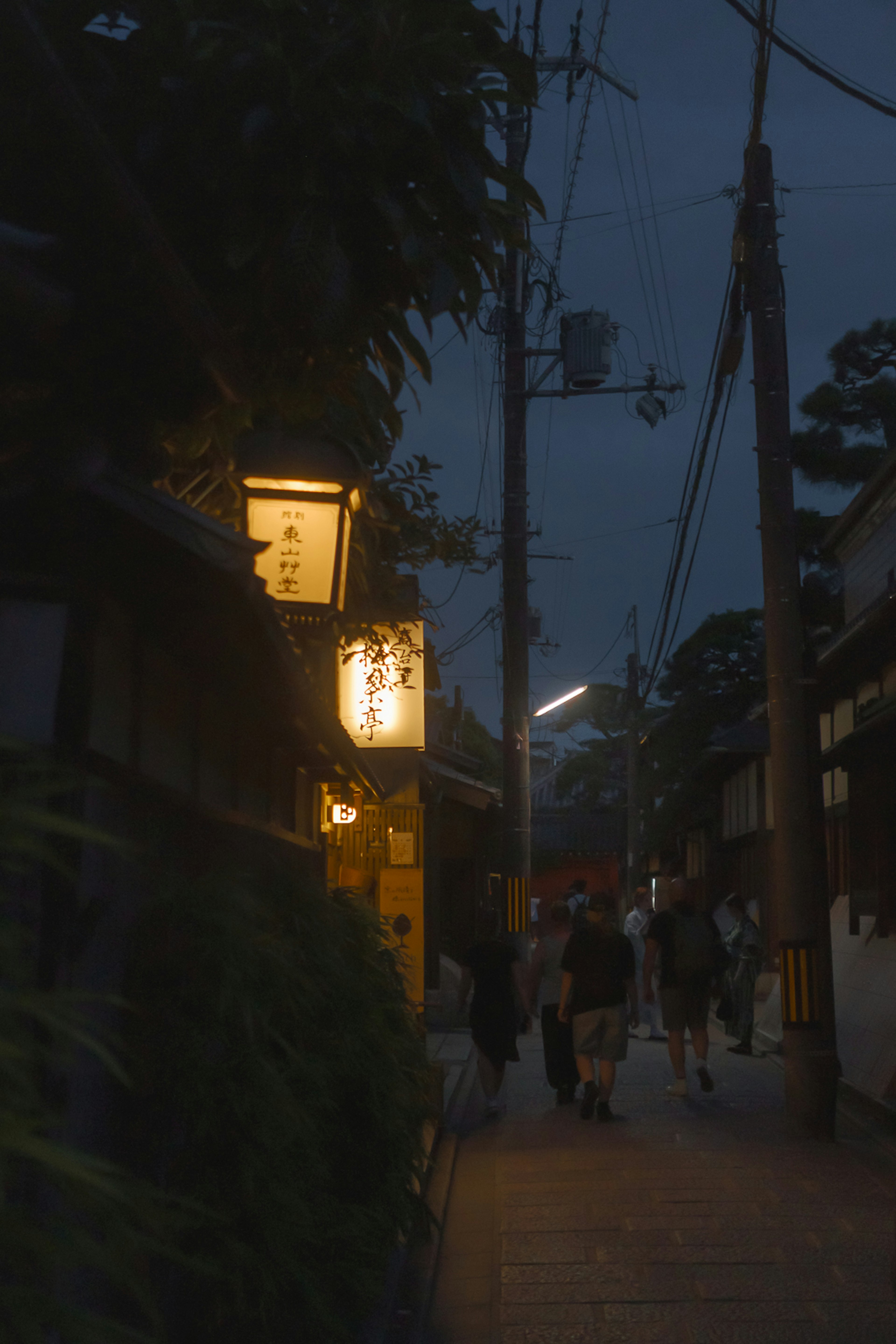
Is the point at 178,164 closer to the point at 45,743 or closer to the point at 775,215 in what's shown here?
the point at 45,743

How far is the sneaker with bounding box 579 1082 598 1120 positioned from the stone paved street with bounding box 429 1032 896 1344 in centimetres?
13

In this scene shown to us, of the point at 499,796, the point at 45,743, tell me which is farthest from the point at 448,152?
the point at 499,796

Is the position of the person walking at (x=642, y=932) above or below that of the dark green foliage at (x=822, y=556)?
below

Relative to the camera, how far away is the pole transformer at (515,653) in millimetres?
18516

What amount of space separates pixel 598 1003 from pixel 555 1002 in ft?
4.77

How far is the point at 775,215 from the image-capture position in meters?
11.4


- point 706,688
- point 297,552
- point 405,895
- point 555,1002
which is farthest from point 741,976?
point 706,688

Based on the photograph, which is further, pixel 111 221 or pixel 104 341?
pixel 104 341

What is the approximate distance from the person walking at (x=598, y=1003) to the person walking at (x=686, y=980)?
823 mm

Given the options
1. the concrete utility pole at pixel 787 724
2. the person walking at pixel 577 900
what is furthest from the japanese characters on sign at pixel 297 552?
the person walking at pixel 577 900

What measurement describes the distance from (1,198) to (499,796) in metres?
23.1

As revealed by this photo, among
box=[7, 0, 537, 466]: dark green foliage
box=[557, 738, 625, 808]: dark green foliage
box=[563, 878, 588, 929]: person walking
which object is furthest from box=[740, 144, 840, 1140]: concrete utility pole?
box=[557, 738, 625, 808]: dark green foliage

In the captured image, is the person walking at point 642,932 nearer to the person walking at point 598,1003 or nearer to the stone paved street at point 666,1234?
the stone paved street at point 666,1234

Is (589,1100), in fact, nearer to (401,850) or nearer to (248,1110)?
(401,850)
